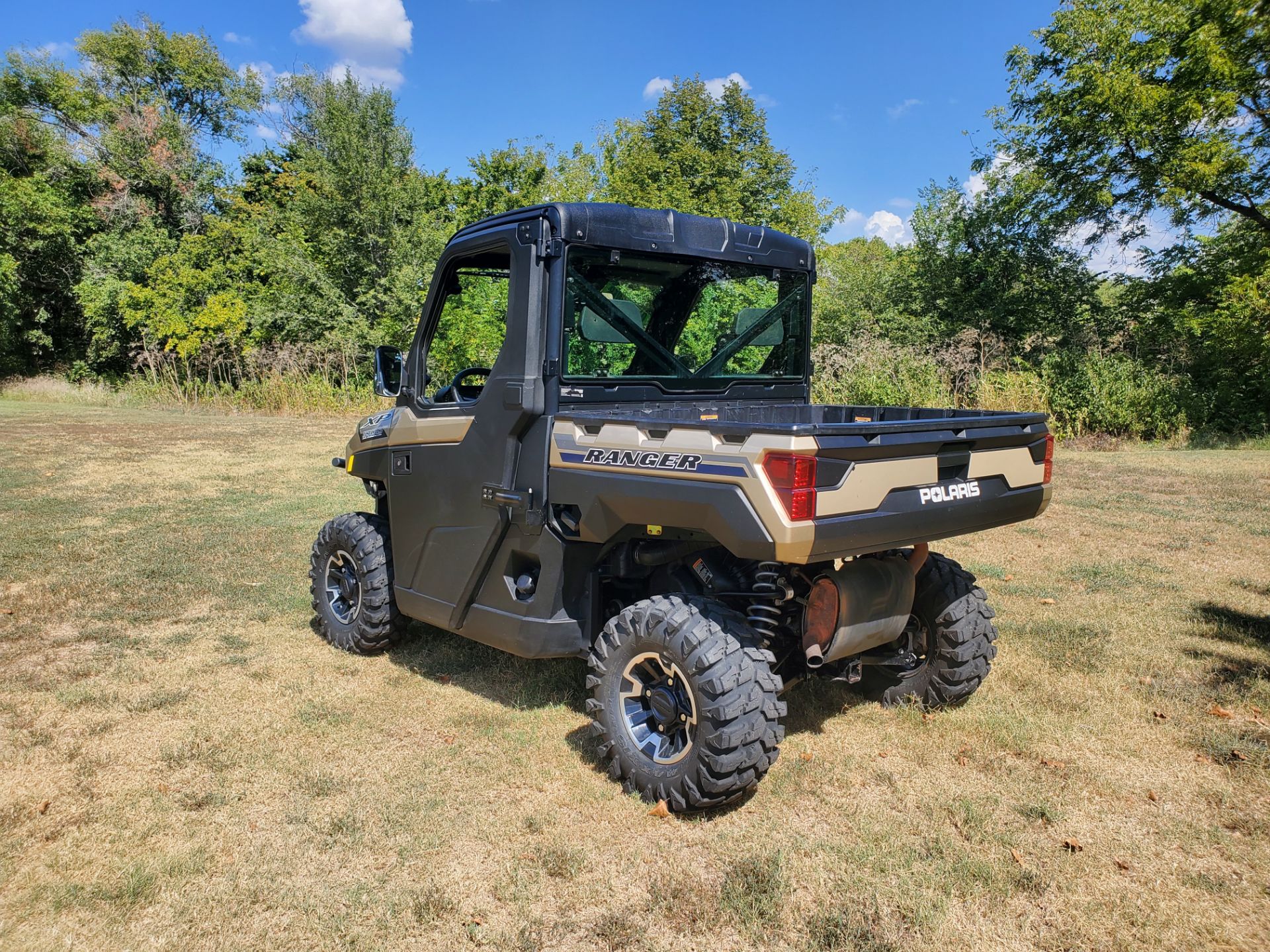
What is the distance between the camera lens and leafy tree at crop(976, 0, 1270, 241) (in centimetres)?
1753

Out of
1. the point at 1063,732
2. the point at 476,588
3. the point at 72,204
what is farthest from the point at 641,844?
the point at 72,204

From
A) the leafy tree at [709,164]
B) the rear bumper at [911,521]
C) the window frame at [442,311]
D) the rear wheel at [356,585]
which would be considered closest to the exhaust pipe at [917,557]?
the rear bumper at [911,521]

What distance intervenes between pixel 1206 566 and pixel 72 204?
1399 inches

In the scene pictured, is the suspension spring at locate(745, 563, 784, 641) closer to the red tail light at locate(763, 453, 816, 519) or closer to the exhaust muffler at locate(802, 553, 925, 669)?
the exhaust muffler at locate(802, 553, 925, 669)

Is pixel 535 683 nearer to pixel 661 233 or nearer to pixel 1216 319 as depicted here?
pixel 661 233

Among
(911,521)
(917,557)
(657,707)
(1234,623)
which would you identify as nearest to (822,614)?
(911,521)

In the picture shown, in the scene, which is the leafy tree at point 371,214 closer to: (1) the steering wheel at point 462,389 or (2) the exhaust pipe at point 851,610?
(1) the steering wheel at point 462,389

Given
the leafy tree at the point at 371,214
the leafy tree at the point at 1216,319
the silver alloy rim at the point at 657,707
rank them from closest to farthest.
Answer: the silver alloy rim at the point at 657,707, the leafy tree at the point at 1216,319, the leafy tree at the point at 371,214

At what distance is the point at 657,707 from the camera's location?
335 cm

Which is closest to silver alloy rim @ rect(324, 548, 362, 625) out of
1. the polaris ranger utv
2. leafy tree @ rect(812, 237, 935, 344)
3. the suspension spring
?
the polaris ranger utv

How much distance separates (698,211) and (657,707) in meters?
30.0

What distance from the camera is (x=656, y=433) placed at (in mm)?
3299

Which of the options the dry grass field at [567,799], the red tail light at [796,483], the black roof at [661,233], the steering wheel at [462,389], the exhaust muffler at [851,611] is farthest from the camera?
the steering wheel at [462,389]

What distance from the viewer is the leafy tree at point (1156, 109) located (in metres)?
17.5
